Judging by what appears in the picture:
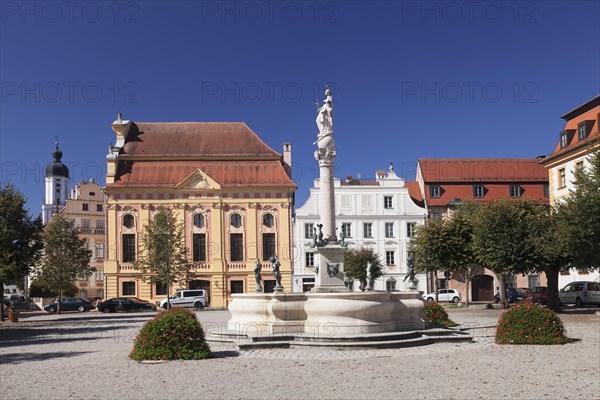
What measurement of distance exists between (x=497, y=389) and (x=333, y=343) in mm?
5962

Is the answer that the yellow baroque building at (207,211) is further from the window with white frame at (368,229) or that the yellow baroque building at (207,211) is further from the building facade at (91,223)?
the building facade at (91,223)

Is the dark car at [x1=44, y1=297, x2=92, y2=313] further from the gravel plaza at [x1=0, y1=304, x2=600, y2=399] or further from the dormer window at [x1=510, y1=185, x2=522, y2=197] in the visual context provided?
the dormer window at [x1=510, y1=185, x2=522, y2=197]

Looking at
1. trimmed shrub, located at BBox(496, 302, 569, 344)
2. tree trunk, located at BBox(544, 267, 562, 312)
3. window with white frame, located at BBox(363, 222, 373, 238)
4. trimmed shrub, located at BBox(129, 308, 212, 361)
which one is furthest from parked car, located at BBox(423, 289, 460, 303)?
trimmed shrub, located at BBox(129, 308, 212, 361)

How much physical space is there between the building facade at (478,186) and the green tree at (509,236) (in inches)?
858

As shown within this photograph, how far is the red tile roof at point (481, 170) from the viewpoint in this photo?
57.3 m

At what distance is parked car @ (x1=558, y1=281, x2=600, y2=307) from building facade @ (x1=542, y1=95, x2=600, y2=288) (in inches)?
66.5

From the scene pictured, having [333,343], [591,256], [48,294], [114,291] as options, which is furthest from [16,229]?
[48,294]

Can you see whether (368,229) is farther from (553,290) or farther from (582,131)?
(553,290)

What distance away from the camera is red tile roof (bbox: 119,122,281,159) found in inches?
2101

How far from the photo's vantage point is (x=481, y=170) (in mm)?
58594

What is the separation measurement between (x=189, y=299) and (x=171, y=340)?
31895 mm

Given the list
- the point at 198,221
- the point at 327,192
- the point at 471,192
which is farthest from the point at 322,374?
the point at 471,192

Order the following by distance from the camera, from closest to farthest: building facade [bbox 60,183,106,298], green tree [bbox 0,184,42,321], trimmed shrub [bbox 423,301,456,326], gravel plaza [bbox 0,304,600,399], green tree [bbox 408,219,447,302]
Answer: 1. gravel plaza [bbox 0,304,600,399]
2. trimmed shrub [bbox 423,301,456,326]
3. green tree [bbox 0,184,42,321]
4. green tree [bbox 408,219,447,302]
5. building facade [bbox 60,183,106,298]

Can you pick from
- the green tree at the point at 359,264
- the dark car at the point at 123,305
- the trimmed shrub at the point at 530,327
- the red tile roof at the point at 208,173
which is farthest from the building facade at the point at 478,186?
the trimmed shrub at the point at 530,327
